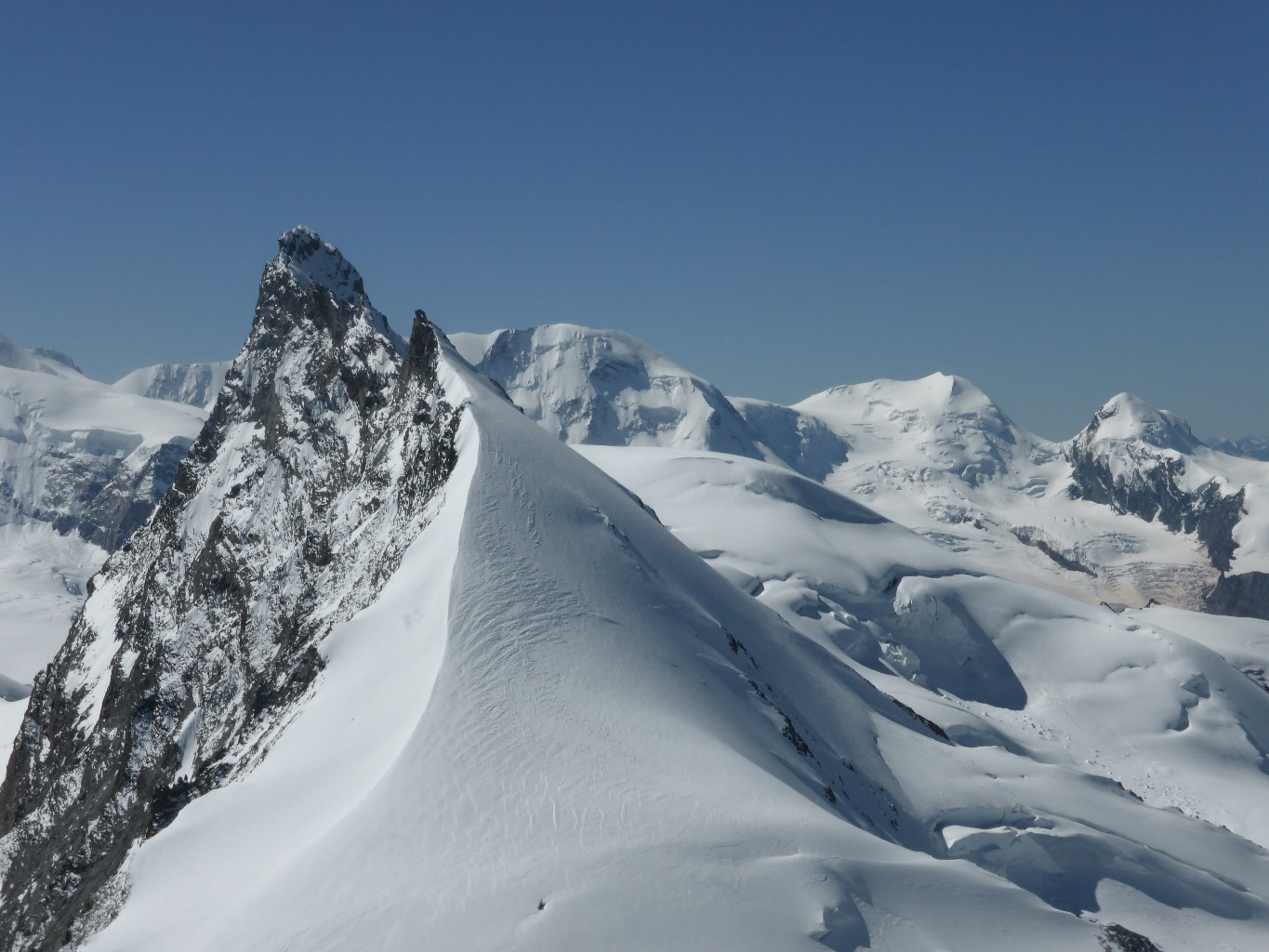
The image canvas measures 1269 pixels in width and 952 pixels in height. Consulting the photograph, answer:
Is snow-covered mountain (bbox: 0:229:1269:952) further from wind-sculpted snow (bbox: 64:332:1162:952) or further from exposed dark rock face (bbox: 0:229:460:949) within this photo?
exposed dark rock face (bbox: 0:229:460:949)

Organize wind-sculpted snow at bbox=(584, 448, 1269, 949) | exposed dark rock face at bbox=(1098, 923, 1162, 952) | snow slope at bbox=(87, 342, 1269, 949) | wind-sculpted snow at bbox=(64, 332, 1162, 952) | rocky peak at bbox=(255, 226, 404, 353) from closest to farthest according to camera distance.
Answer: wind-sculpted snow at bbox=(64, 332, 1162, 952) → snow slope at bbox=(87, 342, 1269, 949) → exposed dark rock face at bbox=(1098, 923, 1162, 952) → wind-sculpted snow at bbox=(584, 448, 1269, 949) → rocky peak at bbox=(255, 226, 404, 353)

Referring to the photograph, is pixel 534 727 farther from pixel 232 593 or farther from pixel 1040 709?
pixel 1040 709

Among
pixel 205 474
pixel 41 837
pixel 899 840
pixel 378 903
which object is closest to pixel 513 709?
pixel 378 903

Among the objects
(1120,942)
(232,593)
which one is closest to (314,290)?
(232,593)

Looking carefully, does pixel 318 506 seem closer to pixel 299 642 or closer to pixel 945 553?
pixel 299 642

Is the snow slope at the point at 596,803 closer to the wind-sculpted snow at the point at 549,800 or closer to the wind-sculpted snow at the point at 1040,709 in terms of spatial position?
the wind-sculpted snow at the point at 549,800

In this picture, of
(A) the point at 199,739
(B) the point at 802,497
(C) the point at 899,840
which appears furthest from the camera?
(B) the point at 802,497

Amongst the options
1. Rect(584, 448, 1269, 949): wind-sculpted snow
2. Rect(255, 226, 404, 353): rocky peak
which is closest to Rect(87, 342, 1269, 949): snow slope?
Rect(584, 448, 1269, 949): wind-sculpted snow
